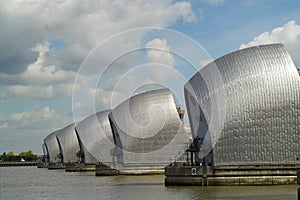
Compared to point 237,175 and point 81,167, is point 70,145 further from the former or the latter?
point 237,175

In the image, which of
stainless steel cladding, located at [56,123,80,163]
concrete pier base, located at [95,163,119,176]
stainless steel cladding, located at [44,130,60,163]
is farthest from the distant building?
concrete pier base, located at [95,163,119,176]

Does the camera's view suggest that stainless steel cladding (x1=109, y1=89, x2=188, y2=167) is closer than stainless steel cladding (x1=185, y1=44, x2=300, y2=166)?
No

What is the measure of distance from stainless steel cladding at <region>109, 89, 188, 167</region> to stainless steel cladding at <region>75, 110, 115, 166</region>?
15027 millimetres

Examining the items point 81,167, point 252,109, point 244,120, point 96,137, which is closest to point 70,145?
point 96,137

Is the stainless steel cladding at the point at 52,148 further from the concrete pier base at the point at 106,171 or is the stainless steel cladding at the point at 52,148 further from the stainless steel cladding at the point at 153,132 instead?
the concrete pier base at the point at 106,171

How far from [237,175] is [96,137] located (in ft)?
179

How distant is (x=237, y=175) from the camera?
41.0 metres

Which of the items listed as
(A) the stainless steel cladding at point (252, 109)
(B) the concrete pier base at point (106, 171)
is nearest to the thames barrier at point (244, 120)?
(A) the stainless steel cladding at point (252, 109)

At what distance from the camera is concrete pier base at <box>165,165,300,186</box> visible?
1593 inches

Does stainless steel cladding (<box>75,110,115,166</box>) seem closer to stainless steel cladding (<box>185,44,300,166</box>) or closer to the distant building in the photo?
Answer: the distant building

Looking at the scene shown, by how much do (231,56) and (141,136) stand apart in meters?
26.3

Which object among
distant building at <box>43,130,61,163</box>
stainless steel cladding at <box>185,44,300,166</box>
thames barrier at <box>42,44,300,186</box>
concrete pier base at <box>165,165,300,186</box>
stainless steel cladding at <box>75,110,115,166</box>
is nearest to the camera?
concrete pier base at <box>165,165,300,186</box>

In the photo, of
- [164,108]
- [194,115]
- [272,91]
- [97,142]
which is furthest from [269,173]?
[97,142]

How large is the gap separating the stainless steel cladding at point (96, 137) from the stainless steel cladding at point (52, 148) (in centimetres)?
3208
